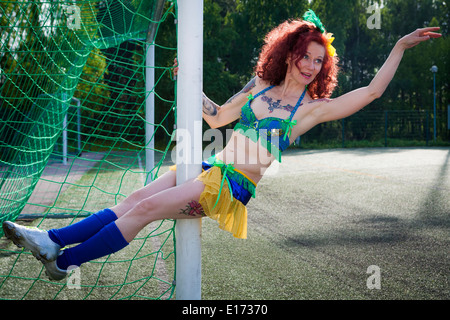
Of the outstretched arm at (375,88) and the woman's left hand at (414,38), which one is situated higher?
the woman's left hand at (414,38)

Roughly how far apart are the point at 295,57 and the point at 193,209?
1030 mm

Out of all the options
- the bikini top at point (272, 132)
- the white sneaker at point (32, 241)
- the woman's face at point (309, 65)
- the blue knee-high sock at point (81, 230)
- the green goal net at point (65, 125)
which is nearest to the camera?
the white sneaker at point (32, 241)

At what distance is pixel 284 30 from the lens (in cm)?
268

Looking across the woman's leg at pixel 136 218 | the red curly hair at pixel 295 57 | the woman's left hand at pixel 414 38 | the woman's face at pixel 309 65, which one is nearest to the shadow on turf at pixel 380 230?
the red curly hair at pixel 295 57

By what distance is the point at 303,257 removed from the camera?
3.60 m

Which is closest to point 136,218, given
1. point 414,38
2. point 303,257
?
point 414,38

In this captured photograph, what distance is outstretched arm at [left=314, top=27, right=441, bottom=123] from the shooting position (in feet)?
7.41

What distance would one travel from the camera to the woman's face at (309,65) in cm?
252

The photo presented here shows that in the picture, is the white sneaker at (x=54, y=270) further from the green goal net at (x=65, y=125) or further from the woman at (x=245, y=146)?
the green goal net at (x=65, y=125)

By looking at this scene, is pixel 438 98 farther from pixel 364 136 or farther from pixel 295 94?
pixel 295 94

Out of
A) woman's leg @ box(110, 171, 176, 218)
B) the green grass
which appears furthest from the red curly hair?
the green grass

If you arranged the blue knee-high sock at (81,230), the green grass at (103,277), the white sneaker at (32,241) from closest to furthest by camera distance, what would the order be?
the white sneaker at (32,241), the blue knee-high sock at (81,230), the green grass at (103,277)

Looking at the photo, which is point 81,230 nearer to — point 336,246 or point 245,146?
point 245,146
